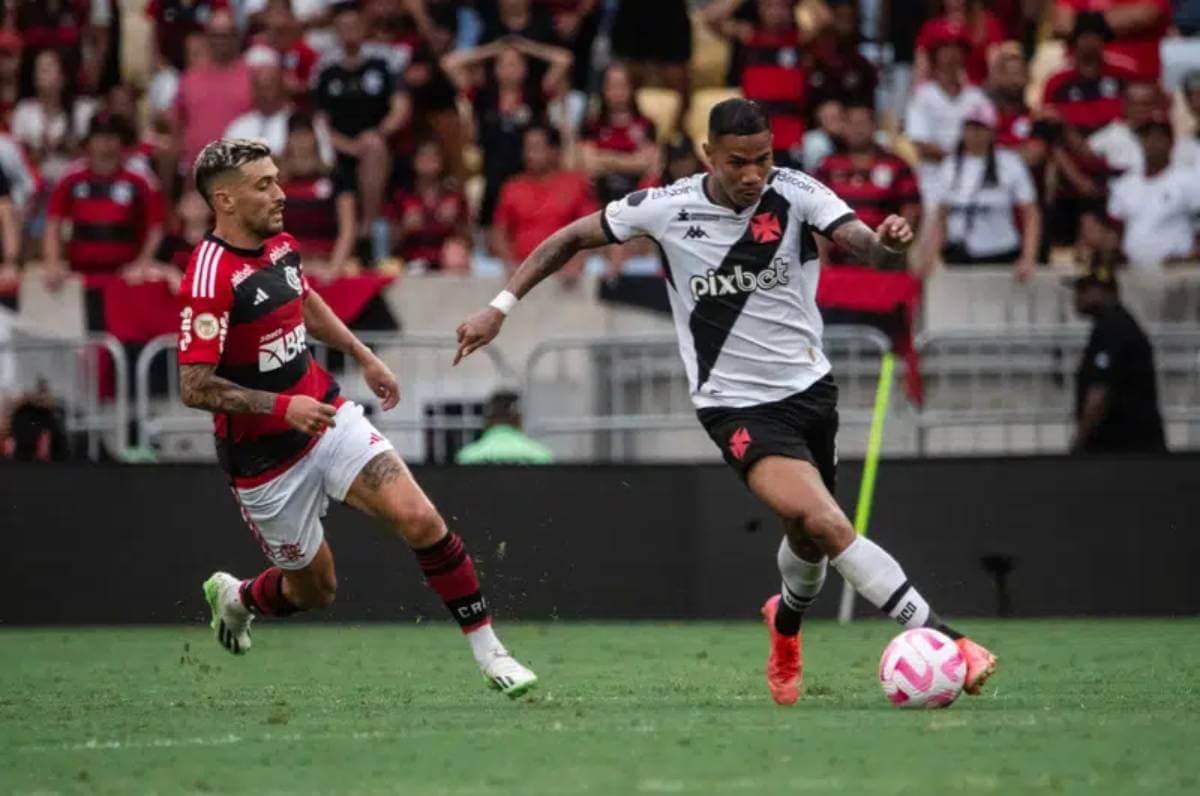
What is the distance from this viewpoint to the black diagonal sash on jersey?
31.4ft

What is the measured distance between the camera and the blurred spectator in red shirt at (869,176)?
1664cm

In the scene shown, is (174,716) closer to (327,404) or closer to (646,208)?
(327,404)

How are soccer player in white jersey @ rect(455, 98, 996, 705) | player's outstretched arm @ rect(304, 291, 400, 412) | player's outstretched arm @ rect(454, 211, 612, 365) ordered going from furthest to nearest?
player's outstretched arm @ rect(304, 291, 400, 412), player's outstretched arm @ rect(454, 211, 612, 365), soccer player in white jersey @ rect(455, 98, 996, 705)

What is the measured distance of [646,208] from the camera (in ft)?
31.9

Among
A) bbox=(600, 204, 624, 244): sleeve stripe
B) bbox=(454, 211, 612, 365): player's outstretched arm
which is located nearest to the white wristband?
bbox=(454, 211, 612, 365): player's outstretched arm

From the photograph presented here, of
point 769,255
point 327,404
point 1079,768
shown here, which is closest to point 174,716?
point 327,404

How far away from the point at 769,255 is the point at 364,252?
8697 mm

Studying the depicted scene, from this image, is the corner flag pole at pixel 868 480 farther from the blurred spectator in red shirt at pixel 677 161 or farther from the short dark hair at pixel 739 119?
the short dark hair at pixel 739 119

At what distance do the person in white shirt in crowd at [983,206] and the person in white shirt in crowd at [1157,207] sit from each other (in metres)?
0.69

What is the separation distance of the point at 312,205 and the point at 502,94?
2096mm

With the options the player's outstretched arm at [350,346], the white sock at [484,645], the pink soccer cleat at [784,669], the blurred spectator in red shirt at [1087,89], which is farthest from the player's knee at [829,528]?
the blurred spectator in red shirt at [1087,89]

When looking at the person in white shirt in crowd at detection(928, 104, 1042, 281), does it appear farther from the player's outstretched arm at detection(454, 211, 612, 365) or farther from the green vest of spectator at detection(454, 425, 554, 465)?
the player's outstretched arm at detection(454, 211, 612, 365)

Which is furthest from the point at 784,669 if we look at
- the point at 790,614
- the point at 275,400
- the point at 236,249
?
the point at 236,249

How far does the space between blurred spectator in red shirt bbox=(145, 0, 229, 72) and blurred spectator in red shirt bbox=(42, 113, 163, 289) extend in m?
2.78
